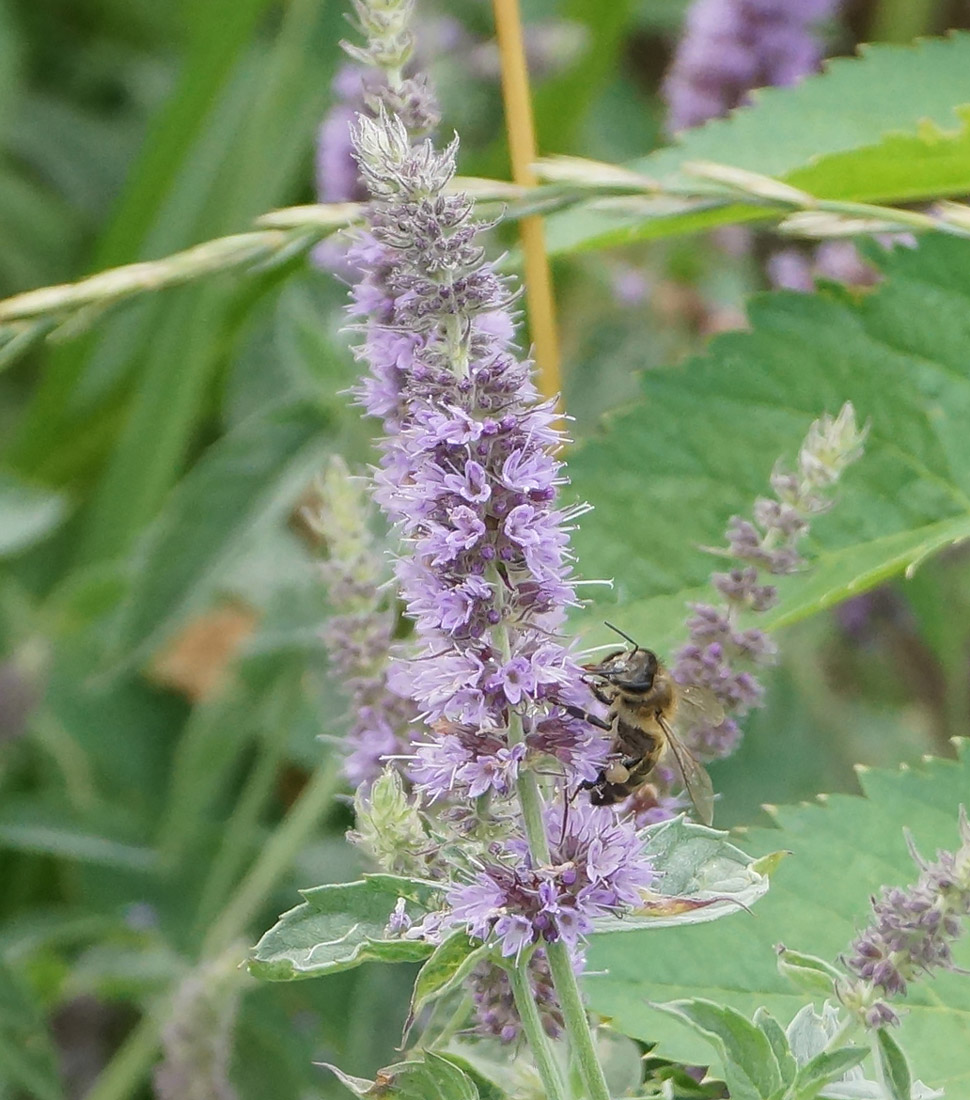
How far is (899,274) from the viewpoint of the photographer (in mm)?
1358

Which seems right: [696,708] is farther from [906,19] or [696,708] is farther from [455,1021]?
[906,19]

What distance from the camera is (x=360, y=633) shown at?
40.2 inches

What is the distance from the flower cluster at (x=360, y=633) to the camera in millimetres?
1001

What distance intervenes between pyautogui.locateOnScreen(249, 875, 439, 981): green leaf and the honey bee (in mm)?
197

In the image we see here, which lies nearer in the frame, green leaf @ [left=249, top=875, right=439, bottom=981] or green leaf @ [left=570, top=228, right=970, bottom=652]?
green leaf @ [left=249, top=875, right=439, bottom=981]

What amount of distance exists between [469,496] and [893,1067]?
0.37 m

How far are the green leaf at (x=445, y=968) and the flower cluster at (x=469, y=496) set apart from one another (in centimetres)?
8

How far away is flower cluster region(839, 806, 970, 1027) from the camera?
76 cm

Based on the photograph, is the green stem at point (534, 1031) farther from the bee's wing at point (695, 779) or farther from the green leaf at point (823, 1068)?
the bee's wing at point (695, 779)

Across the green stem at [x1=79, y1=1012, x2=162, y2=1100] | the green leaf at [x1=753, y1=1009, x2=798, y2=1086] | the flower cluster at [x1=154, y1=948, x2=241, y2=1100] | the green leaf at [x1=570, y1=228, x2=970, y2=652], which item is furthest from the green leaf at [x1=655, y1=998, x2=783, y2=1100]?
the green stem at [x1=79, y1=1012, x2=162, y2=1100]

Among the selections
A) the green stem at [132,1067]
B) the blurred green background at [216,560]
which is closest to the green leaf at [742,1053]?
the blurred green background at [216,560]

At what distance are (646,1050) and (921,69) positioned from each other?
1.08m

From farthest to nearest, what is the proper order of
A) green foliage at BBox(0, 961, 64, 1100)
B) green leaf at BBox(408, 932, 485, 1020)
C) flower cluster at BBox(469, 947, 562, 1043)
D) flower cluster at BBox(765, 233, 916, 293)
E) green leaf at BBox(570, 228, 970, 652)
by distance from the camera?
flower cluster at BBox(765, 233, 916, 293) → green foliage at BBox(0, 961, 64, 1100) → green leaf at BBox(570, 228, 970, 652) → flower cluster at BBox(469, 947, 562, 1043) → green leaf at BBox(408, 932, 485, 1020)

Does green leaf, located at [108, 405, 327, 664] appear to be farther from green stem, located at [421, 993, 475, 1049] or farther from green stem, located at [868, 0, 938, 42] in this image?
green stem, located at [868, 0, 938, 42]
